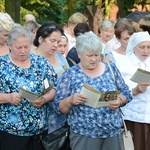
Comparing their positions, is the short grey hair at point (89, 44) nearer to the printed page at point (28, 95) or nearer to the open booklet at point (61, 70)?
the printed page at point (28, 95)

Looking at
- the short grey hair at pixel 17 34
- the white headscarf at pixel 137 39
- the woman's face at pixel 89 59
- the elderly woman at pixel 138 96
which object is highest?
the short grey hair at pixel 17 34

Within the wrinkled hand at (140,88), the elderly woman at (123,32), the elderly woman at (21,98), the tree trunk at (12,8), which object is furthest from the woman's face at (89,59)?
the tree trunk at (12,8)

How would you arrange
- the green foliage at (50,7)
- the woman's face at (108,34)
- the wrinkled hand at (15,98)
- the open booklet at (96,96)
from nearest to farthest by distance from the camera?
the open booklet at (96,96) → the wrinkled hand at (15,98) → the woman's face at (108,34) → the green foliage at (50,7)

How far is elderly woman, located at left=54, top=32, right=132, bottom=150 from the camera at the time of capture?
4.61 m

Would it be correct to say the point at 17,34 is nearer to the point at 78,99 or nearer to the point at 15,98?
the point at 15,98

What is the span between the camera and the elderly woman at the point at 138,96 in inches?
222

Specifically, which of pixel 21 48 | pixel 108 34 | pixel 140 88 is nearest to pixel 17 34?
pixel 21 48

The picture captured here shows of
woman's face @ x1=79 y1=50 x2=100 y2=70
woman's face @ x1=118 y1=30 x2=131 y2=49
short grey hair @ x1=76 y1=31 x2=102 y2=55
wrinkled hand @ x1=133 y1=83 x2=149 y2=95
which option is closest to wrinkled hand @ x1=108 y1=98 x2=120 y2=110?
woman's face @ x1=79 y1=50 x2=100 y2=70

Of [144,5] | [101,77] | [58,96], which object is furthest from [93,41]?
[144,5]

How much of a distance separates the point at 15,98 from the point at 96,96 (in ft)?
2.61

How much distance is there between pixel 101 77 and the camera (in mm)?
4691

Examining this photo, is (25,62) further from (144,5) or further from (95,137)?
(144,5)

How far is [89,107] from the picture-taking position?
15.1 ft

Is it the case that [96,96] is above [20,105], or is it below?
above
